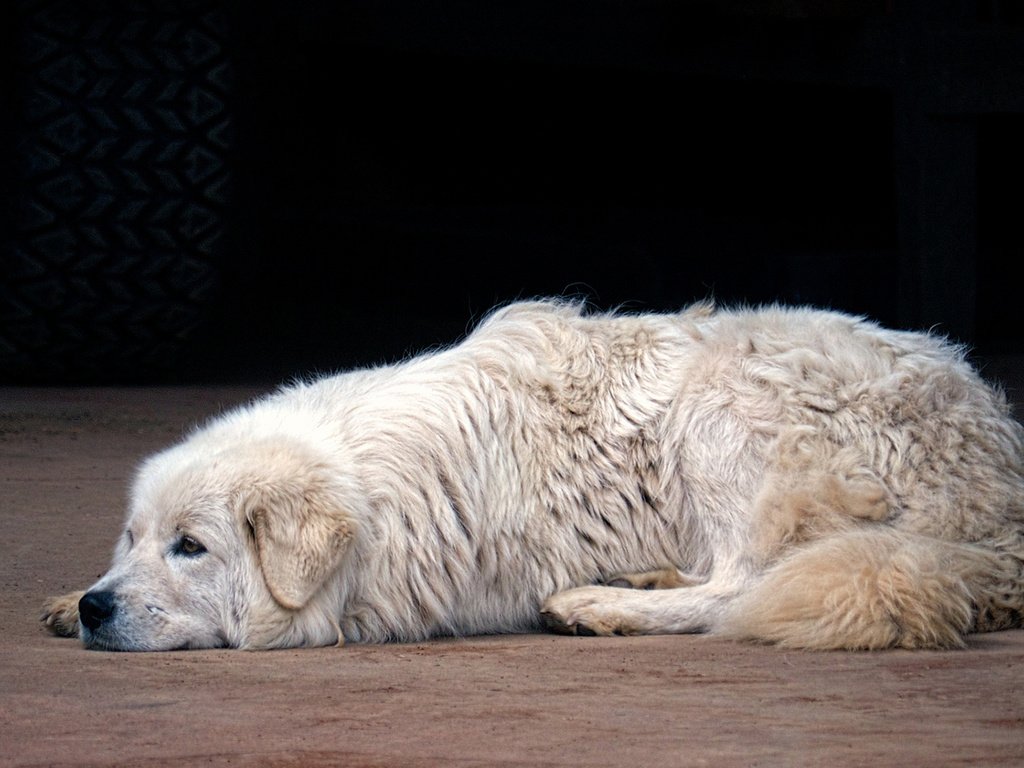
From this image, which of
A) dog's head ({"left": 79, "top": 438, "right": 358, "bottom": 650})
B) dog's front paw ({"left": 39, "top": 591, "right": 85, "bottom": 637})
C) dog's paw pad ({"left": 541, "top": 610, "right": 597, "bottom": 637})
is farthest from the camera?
dog's paw pad ({"left": 541, "top": 610, "right": 597, "bottom": 637})

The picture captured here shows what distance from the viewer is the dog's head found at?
432 centimetres

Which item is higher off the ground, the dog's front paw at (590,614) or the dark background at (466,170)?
the dark background at (466,170)

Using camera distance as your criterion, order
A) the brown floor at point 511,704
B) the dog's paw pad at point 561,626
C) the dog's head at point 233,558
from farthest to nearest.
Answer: the dog's paw pad at point 561,626 → the dog's head at point 233,558 → the brown floor at point 511,704

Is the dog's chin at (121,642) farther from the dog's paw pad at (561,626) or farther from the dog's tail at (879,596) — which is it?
the dog's tail at (879,596)

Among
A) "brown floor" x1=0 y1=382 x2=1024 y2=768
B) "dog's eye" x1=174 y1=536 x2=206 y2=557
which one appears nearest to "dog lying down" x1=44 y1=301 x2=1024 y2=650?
"dog's eye" x1=174 y1=536 x2=206 y2=557

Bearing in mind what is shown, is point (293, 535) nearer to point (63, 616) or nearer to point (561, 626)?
point (63, 616)

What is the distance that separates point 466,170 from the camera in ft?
42.4

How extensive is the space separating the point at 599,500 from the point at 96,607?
164 cm

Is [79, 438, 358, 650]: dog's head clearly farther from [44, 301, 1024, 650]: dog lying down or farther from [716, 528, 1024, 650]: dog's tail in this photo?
[716, 528, 1024, 650]: dog's tail

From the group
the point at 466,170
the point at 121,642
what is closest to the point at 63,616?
the point at 121,642

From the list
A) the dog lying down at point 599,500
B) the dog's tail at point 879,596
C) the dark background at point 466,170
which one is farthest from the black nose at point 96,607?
the dark background at point 466,170

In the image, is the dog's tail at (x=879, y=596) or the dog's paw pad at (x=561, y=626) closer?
the dog's tail at (x=879, y=596)

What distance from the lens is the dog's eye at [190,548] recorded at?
4.39 meters

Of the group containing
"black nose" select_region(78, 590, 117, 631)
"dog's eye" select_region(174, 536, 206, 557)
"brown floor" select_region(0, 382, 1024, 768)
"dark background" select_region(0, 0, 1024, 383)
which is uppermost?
"dark background" select_region(0, 0, 1024, 383)
